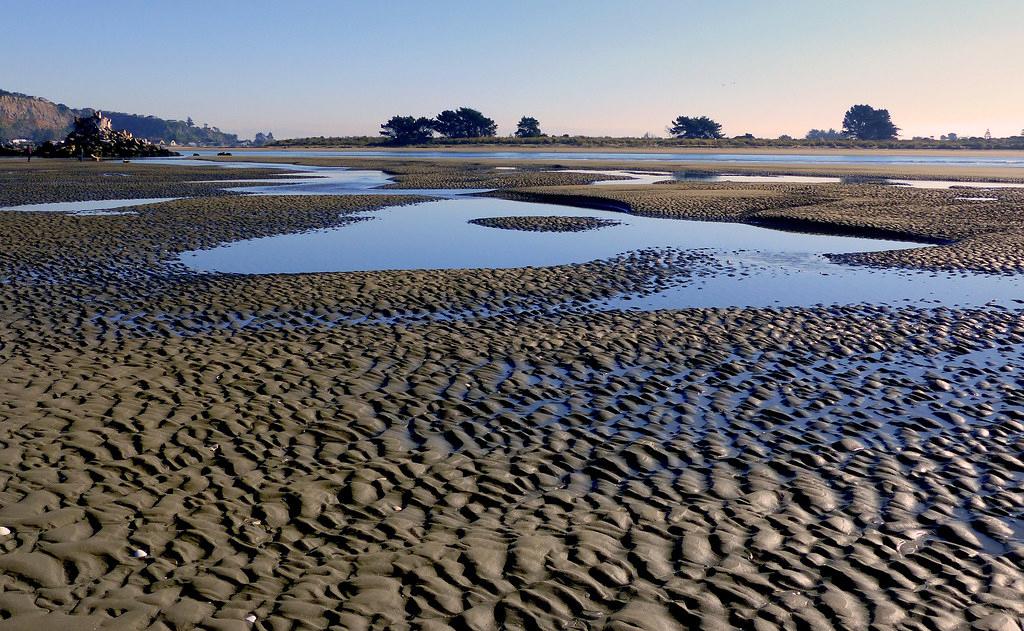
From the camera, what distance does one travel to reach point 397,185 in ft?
200

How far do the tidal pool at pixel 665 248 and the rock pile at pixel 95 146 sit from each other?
8461 centimetres

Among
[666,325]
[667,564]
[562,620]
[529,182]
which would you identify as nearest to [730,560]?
[667,564]

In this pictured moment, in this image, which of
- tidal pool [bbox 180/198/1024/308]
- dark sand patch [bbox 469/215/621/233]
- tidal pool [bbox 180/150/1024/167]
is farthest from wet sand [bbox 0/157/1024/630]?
tidal pool [bbox 180/150/1024/167]

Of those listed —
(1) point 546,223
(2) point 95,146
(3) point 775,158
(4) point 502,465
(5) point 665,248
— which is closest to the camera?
(4) point 502,465

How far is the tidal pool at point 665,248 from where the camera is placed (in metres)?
20.4

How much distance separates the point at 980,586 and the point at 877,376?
6.86 metres

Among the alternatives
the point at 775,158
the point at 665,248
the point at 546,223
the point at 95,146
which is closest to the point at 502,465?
the point at 665,248

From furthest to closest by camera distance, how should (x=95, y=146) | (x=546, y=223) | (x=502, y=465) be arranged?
(x=95, y=146) → (x=546, y=223) → (x=502, y=465)

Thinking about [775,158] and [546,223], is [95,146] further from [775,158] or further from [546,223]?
[775,158]

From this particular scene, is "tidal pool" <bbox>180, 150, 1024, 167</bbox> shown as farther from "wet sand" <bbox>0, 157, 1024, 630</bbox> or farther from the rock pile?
"wet sand" <bbox>0, 157, 1024, 630</bbox>

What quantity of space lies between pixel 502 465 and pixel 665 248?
20.3m

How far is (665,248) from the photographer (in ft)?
92.9

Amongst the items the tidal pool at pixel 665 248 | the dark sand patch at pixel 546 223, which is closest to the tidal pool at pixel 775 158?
the dark sand patch at pixel 546 223

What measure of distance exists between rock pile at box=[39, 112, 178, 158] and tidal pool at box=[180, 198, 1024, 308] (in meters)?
84.6
